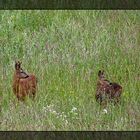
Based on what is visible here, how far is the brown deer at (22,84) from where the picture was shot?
3279 mm

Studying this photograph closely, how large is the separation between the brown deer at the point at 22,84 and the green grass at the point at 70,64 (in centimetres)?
3

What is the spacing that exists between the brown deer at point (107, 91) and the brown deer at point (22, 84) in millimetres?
385

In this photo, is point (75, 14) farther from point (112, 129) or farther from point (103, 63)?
point (112, 129)

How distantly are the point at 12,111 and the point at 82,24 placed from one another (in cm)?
70

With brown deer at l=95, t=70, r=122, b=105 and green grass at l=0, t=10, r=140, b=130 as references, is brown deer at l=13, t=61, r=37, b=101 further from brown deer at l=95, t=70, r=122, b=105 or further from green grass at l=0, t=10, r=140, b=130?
brown deer at l=95, t=70, r=122, b=105

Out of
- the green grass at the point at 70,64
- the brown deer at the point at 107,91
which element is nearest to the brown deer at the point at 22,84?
the green grass at the point at 70,64

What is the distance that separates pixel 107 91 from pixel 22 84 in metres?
0.51

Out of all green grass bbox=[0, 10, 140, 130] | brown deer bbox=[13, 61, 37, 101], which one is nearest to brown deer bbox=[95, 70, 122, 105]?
green grass bbox=[0, 10, 140, 130]

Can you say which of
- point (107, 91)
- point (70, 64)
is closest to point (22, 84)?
point (70, 64)

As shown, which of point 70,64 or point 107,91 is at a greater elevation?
point 70,64

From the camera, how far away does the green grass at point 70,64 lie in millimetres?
3250

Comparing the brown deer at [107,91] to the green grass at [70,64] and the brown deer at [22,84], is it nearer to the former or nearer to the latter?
the green grass at [70,64]

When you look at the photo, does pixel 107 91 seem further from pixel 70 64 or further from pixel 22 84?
pixel 22 84

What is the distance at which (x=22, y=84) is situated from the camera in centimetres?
328
